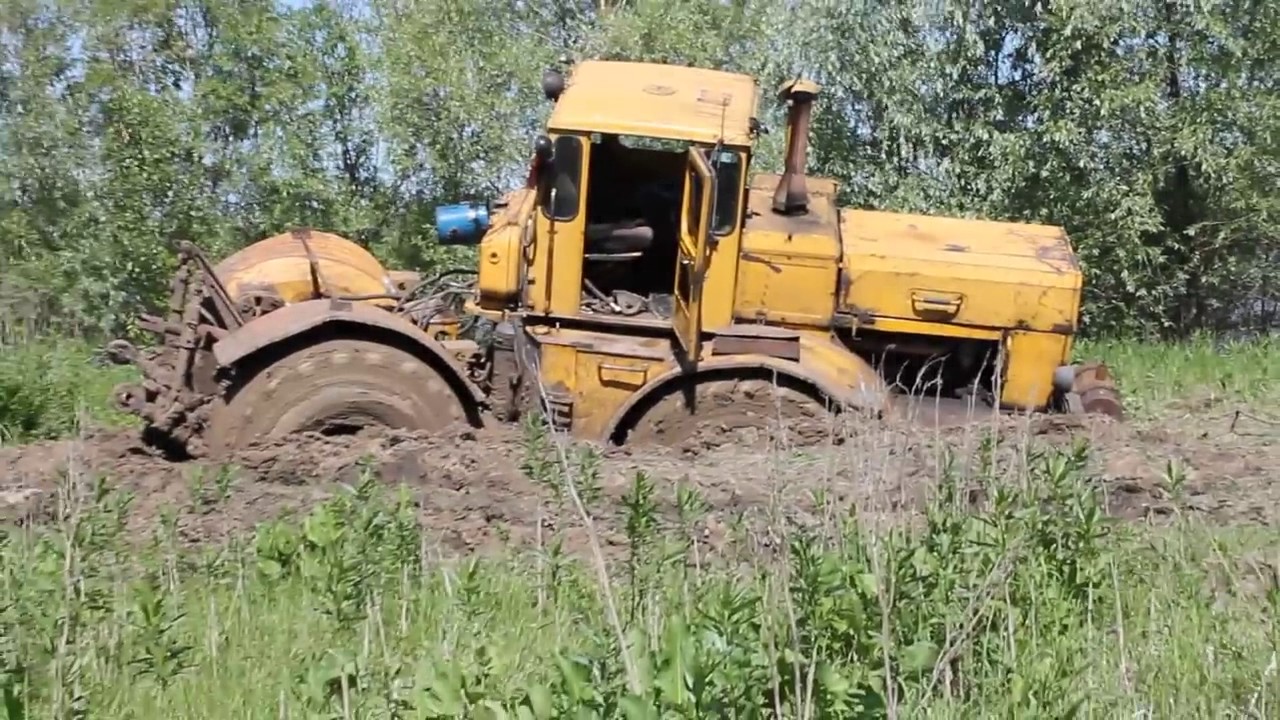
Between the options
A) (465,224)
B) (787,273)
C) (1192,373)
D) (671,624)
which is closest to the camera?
(671,624)

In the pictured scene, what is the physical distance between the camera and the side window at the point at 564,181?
7.65 metres

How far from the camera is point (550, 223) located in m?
7.80

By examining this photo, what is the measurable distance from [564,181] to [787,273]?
1361 mm

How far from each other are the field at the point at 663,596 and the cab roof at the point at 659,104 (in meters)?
1.94

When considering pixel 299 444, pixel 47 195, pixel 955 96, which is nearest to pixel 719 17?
pixel 955 96

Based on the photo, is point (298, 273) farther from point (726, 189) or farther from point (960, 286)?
point (960, 286)

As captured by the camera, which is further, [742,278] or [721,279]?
[742,278]

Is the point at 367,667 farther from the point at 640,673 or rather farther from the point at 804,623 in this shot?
the point at 804,623

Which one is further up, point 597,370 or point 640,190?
point 640,190

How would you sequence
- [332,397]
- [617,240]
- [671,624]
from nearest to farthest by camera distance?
1. [671,624]
2. [332,397]
3. [617,240]

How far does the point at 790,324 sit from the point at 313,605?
13.2 ft

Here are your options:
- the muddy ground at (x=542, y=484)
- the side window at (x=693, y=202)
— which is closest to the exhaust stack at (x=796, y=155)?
the side window at (x=693, y=202)

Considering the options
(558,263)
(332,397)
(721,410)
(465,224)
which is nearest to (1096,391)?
(721,410)

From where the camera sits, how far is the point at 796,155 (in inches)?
329
